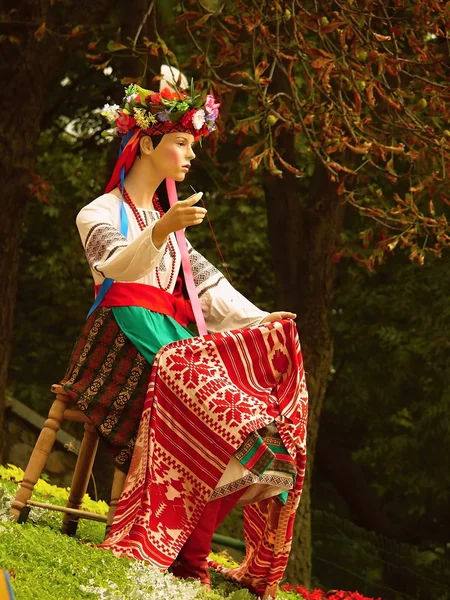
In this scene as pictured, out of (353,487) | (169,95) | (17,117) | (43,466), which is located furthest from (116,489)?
(353,487)

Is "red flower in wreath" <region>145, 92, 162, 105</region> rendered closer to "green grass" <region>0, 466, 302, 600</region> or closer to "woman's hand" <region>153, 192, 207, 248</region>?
"woman's hand" <region>153, 192, 207, 248</region>

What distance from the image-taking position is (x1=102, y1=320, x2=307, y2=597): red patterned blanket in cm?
492

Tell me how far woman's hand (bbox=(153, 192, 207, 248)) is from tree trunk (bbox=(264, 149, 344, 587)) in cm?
497

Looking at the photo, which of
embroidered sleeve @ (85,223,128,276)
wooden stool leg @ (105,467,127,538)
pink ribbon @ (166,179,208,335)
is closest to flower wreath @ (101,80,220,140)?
pink ribbon @ (166,179,208,335)

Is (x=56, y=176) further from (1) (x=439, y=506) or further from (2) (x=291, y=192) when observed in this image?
(1) (x=439, y=506)

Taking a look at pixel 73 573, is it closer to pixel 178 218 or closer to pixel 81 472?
pixel 81 472

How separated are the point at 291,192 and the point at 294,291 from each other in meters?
0.93

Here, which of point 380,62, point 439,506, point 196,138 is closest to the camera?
point 196,138

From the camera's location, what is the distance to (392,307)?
13781 millimetres

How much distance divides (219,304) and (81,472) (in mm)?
1130

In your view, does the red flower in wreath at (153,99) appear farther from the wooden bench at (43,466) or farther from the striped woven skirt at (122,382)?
the wooden bench at (43,466)

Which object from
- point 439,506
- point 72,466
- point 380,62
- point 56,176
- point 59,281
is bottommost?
point 439,506

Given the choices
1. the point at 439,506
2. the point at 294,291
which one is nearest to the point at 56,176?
the point at 294,291

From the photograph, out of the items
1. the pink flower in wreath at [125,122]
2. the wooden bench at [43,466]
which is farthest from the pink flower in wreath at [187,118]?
the wooden bench at [43,466]
